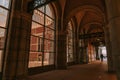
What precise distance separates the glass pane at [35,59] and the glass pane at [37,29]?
5.02ft

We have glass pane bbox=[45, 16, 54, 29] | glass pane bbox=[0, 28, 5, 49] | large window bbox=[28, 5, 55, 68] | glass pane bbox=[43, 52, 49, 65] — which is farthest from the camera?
glass pane bbox=[45, 16, 54, 29]

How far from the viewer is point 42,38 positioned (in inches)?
352

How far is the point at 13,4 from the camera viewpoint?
6.02 m

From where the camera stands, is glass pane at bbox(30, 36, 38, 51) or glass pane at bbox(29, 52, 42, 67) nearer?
glass pane at bbox(29, 52, 42, 67)

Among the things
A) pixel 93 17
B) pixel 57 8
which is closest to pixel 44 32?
pixel 57 8

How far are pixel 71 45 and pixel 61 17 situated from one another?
18.1ft

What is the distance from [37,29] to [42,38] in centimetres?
97

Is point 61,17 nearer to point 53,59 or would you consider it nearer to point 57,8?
point 57,8

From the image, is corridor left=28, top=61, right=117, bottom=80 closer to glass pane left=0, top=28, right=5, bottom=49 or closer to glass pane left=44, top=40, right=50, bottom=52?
glass pane left=44, top=40, right=50, bottom=52

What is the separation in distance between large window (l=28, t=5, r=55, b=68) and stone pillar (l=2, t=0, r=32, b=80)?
1287 mm

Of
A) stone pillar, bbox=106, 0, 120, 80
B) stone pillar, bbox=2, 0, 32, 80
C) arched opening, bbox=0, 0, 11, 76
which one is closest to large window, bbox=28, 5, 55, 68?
stone pillar, bbox=2, 0, 32, 80

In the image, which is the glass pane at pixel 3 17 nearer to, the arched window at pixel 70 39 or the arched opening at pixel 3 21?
the arched opening at pixel 3 21

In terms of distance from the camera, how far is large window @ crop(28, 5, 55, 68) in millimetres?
7902

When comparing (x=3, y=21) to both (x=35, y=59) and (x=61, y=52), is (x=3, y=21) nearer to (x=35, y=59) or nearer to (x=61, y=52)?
(x=35, y=59)
